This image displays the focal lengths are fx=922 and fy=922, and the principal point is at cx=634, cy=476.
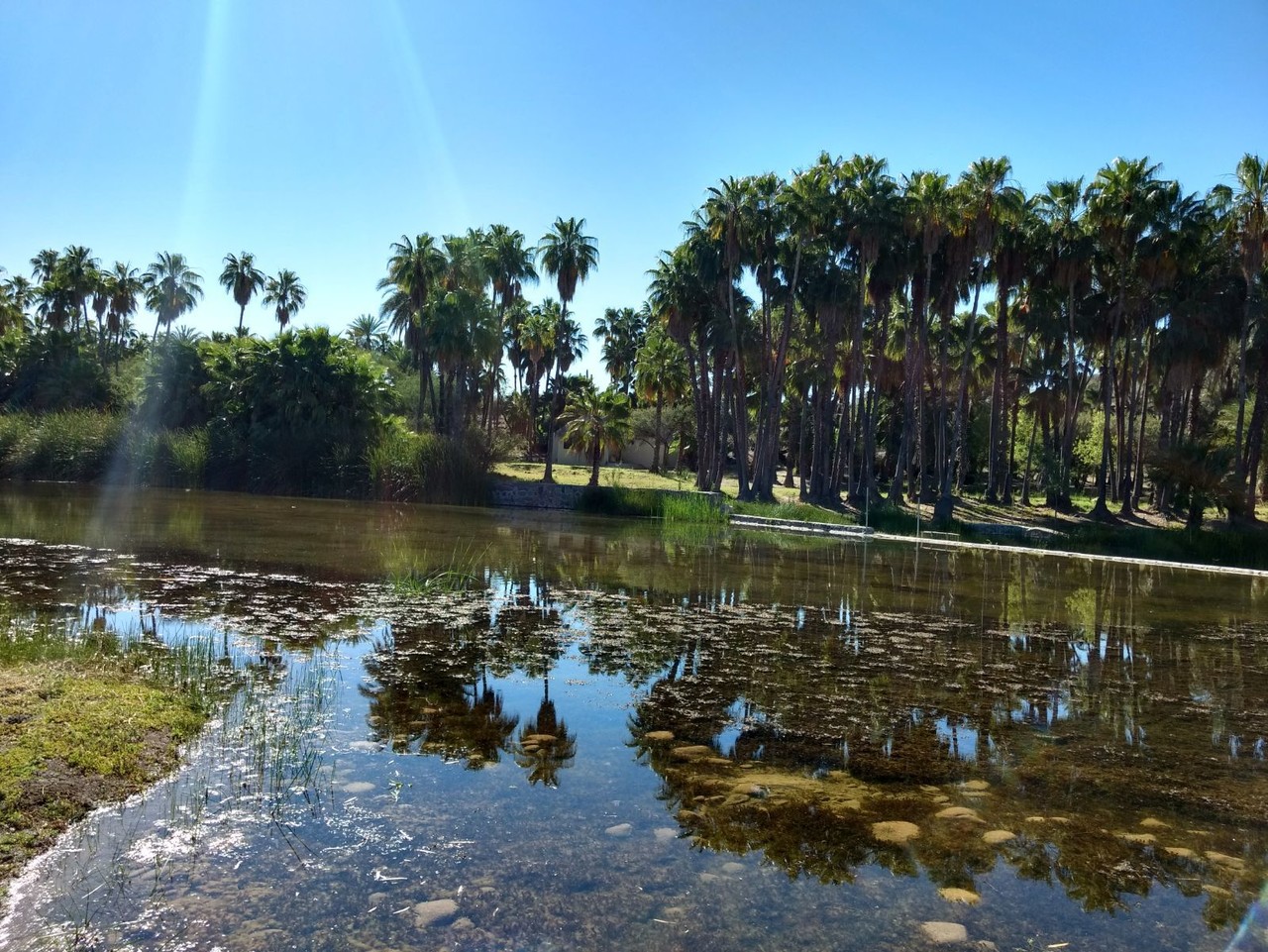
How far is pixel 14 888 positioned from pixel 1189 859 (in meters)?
5.69

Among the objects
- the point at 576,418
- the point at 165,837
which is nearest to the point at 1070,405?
the point at 576,418

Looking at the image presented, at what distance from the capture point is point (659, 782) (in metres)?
5.82

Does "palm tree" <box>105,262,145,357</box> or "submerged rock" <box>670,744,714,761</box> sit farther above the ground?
"palm tree" <box>105,262,145,357</box>

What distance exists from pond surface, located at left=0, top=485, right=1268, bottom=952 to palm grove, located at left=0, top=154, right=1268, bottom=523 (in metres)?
29.1

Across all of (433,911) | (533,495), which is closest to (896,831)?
(433,911)

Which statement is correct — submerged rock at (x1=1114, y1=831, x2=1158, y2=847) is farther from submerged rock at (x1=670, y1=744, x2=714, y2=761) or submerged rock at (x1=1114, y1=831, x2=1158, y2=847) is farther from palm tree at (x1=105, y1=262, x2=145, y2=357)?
palm tree at (x1=105, y1=262, x2=145, y2=357)

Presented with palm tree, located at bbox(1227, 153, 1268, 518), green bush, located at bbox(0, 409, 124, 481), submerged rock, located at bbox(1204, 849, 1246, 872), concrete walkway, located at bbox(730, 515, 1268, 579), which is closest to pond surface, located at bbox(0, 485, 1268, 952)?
submerged rock, located at bbox(1204, 849, 1246, 872)

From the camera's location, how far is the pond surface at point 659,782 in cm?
405

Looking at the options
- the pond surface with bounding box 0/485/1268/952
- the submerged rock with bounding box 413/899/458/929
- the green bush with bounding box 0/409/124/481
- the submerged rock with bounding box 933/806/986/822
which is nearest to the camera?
the submerged rock with bounding box 413/899/458/929

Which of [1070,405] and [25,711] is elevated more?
[1070,405]

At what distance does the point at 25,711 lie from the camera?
5777 mm

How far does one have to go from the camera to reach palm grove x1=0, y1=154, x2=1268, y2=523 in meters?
38.9

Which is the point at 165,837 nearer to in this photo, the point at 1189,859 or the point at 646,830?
the point at 646,830

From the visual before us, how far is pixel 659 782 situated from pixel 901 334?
159ft
